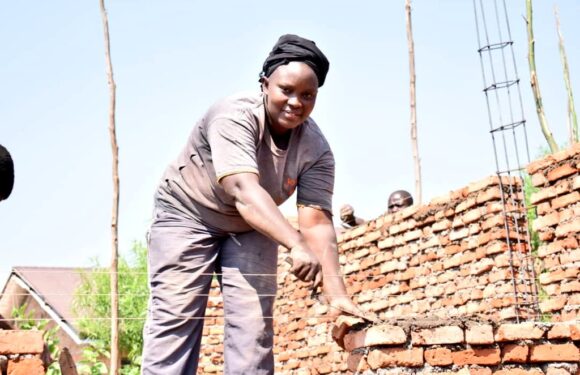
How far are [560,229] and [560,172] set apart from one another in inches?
14.4

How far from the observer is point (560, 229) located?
211 inches

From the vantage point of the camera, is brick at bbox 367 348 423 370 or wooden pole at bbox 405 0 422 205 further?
wooden pole at bbox 405 0 422 205

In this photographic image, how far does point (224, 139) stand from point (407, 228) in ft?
14.5

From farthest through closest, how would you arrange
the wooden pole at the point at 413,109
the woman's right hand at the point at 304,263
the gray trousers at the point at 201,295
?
the wooden pole at the point at 413,109 → the gray trousers at the point at 201,295 → the woman's right hand at the point at 304,263

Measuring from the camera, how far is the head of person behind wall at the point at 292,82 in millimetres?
2889

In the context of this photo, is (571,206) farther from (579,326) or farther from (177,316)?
(177,316)

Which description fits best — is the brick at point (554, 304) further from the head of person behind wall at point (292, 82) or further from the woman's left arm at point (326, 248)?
the head of person behind wall at point (292, 82)

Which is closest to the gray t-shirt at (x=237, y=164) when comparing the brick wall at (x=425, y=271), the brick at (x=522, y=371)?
the brick at (x=522, y=371)

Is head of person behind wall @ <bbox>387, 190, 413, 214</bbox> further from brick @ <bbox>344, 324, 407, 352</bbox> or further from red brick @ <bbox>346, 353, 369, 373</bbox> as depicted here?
brick @ <bbox>344, 324, 407, 352</bbox>

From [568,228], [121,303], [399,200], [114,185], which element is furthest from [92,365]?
[121,303]

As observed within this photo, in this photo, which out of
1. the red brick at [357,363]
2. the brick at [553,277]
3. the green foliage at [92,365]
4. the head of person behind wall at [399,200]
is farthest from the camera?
the head of person behind wall at [399,200]

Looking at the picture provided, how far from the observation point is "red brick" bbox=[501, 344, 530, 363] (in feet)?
9.97

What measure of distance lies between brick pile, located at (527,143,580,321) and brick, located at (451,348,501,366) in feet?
7.41

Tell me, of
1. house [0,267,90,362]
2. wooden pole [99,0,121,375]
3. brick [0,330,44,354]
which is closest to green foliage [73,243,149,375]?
house [0,267,90,362]
